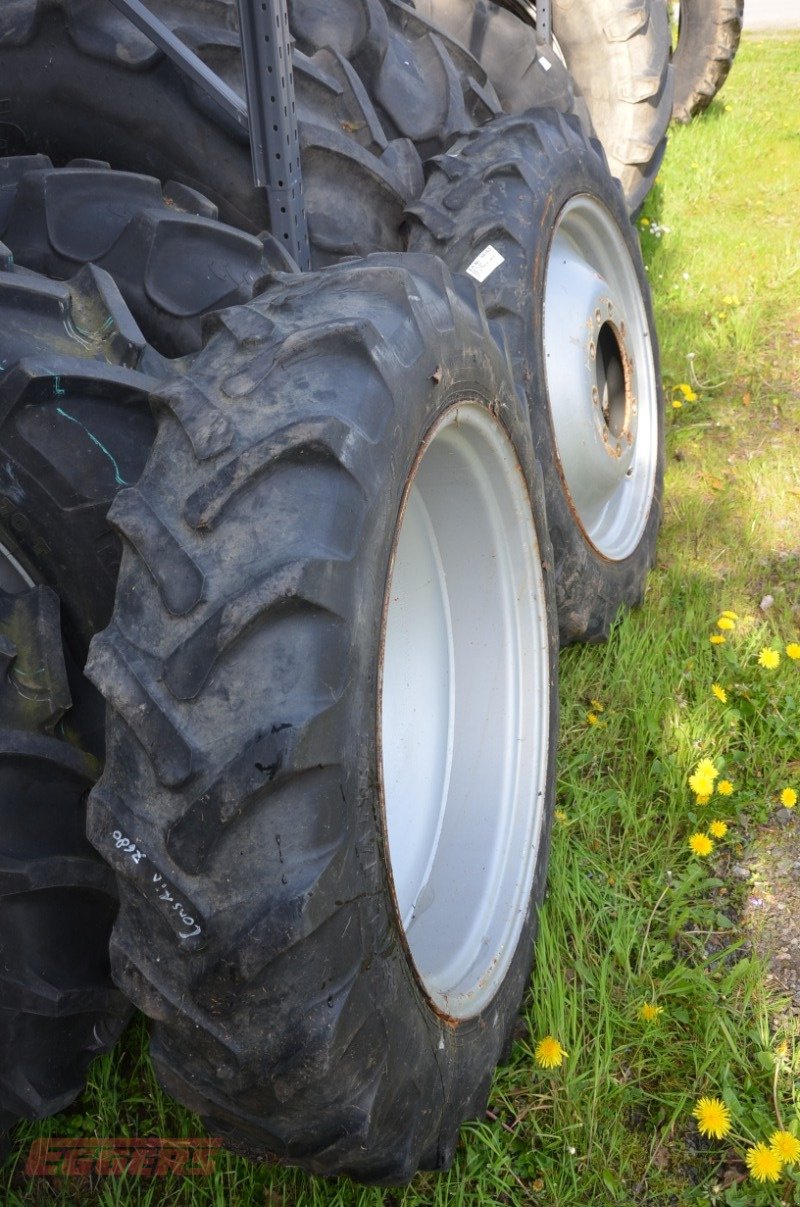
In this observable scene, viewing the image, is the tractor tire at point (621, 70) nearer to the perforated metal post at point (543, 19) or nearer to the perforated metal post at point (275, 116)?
the perforated metal post at point (543, 19)

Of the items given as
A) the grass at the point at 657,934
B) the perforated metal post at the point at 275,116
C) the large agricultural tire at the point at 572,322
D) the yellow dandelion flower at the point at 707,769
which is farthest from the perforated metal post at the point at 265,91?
the yellow dandelion flower at the point at 707,769

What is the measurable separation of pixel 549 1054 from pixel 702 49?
6.03 m

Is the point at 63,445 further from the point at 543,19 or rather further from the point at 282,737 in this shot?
the point at 543,19

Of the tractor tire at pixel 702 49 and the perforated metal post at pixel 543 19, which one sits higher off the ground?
the perforated metal post at pixel 543 19

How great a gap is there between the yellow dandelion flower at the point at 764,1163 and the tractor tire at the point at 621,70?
12.2 ft

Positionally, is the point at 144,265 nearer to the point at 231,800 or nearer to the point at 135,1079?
the point at 231,800

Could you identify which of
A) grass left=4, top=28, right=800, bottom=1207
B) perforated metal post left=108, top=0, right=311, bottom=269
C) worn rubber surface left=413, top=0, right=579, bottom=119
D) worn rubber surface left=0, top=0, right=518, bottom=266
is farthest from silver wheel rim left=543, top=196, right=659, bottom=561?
worn rubber surface left=413, top=0, right=579, bottom=119

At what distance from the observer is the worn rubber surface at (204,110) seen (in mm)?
2246

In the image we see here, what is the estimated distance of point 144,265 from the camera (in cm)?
199

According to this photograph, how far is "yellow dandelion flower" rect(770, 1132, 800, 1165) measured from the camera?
169 cm

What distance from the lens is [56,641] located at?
1531mm

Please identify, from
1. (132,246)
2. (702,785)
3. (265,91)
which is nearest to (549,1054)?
(702,785)

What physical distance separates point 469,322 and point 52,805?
0.95m

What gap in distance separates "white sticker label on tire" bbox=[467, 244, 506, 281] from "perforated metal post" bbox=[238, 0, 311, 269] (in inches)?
14.7
